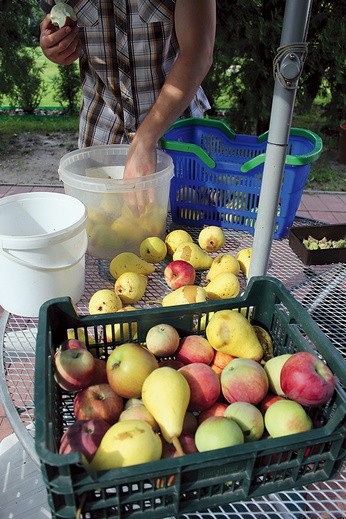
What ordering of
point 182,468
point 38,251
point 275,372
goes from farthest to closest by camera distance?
point 38,251, point 275,372, point 182,468

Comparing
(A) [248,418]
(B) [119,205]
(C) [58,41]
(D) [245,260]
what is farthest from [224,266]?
(C) [58,41]

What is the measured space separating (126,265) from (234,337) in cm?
46

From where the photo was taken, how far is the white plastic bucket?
3.52ft

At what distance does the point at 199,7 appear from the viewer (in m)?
1.44

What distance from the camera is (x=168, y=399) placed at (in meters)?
0.81

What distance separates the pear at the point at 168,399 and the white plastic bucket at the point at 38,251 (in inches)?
15.8

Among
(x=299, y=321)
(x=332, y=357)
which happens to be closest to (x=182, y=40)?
(x=299, y=321)

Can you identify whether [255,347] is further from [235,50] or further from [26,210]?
[235,50]

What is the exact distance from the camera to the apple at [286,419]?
0.79 metres

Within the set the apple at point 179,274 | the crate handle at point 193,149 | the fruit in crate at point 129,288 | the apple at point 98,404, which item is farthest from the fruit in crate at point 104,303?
the crate handle at point 193,149

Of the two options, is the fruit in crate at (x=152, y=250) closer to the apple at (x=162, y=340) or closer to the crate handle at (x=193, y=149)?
the crate handle at (x=193, y=149)

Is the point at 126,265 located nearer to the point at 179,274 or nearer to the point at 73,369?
the point at 179,274

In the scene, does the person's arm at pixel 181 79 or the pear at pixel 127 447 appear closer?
the pear at pixel 127 447

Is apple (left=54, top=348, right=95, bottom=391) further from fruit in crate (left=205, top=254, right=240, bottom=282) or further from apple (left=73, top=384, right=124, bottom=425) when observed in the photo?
fruit in crate (left=205, top=254, right=240, bottom=282)
